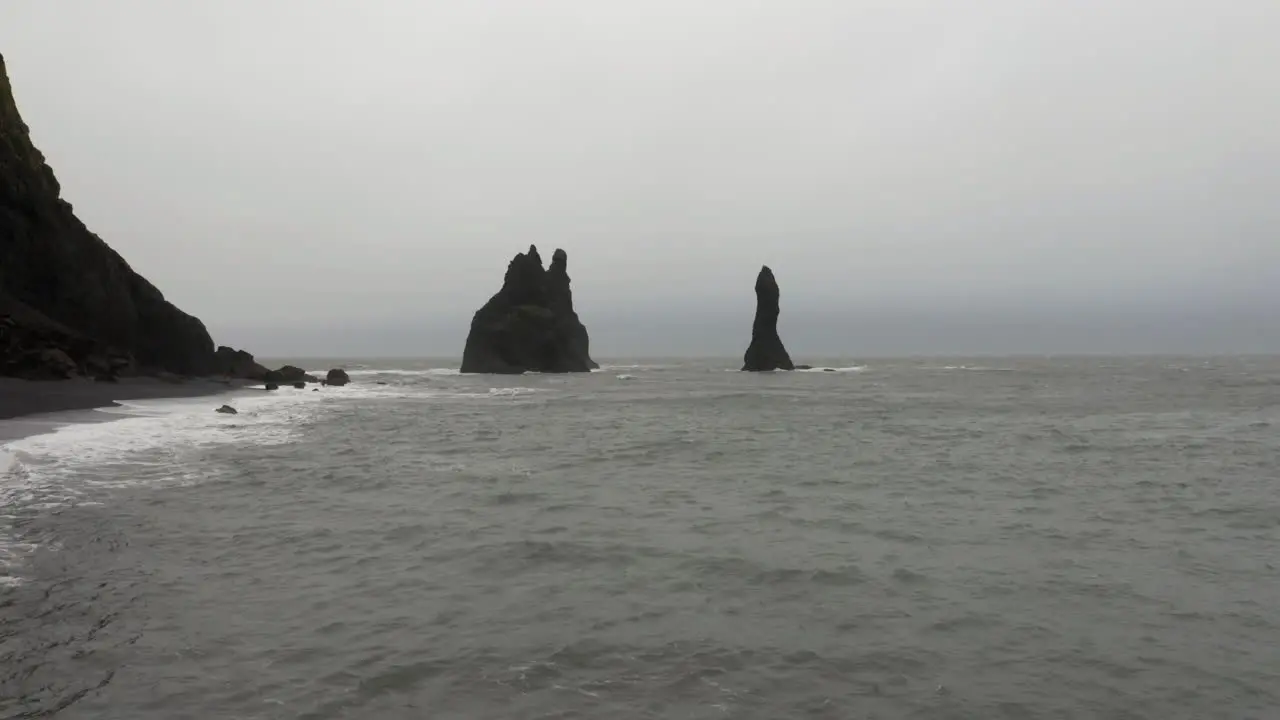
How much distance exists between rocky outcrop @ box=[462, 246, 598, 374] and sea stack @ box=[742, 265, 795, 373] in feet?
91.9

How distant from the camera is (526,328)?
114 m

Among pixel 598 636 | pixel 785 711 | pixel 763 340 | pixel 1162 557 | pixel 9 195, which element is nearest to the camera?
pixel 785 711

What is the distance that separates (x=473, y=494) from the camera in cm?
1691

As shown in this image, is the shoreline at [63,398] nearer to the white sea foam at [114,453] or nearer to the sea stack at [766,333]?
the white sea foam at [114,453]

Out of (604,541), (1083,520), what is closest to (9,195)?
(604,541)

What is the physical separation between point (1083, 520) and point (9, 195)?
51.5m

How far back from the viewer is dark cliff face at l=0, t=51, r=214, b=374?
4059 cm

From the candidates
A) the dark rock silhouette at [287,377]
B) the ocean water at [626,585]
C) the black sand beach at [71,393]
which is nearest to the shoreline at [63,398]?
the black sand beach at [71,393]

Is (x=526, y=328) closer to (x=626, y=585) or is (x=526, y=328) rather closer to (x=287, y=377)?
(x=287, y=377)

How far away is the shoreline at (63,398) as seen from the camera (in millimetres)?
24156

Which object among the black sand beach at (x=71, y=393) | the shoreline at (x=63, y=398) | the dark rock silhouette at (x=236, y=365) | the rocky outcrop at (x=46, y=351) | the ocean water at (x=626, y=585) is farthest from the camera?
the dark rock silhouette at (x=236, y=365)

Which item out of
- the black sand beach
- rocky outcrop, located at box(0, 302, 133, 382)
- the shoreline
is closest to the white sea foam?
the shoreline

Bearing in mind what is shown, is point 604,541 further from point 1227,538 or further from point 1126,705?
point 1227,538

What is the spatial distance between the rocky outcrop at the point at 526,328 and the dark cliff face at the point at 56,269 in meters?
64.3
